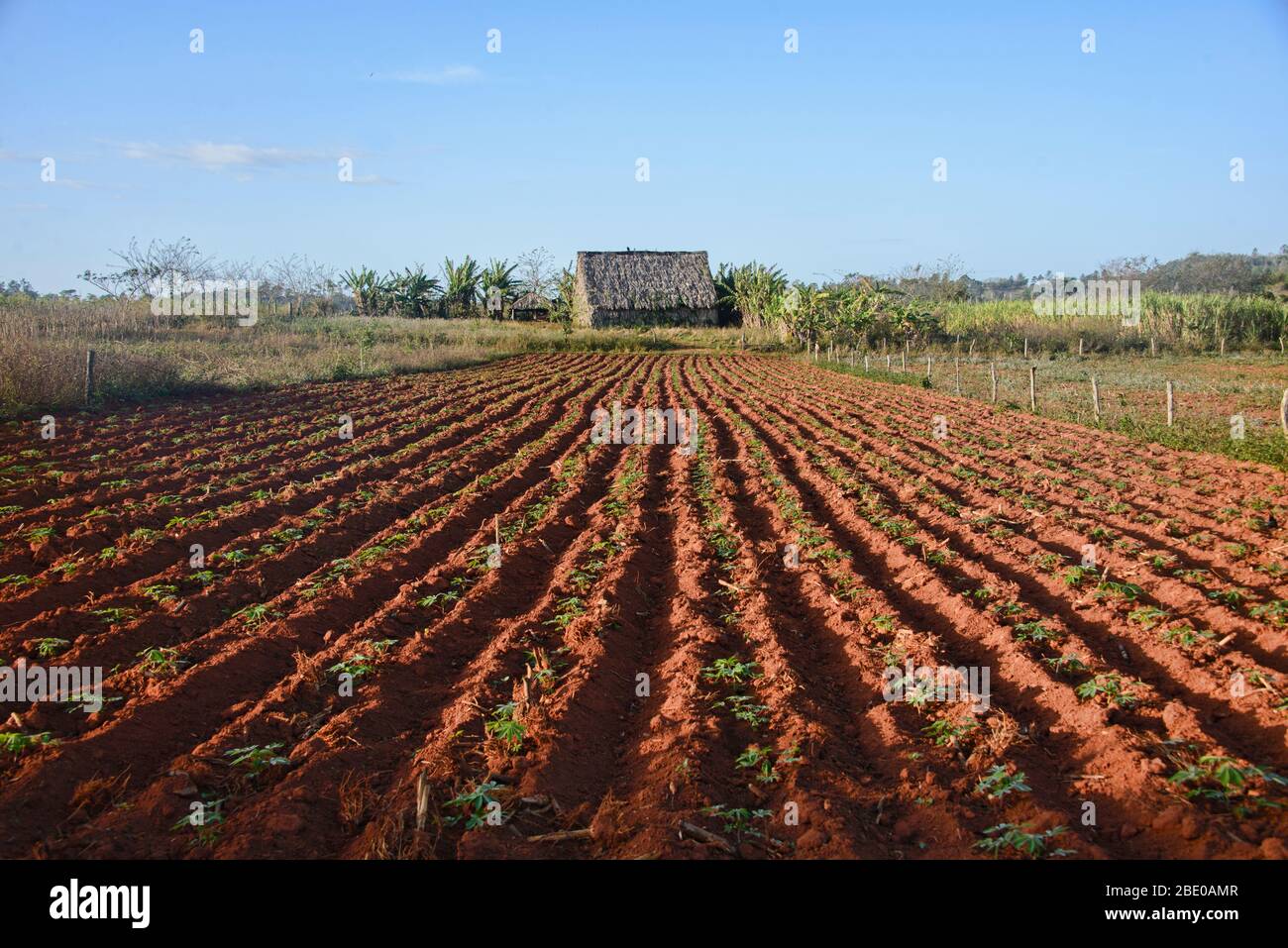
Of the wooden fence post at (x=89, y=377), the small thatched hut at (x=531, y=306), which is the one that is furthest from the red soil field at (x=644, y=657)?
the small thatched hut at (x=531, y=306)

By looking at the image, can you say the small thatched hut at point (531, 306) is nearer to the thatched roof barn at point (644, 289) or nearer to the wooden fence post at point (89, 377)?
the thatched roof barn at point (644, 289)

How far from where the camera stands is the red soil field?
451 centimetres

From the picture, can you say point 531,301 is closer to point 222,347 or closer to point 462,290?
point 462,290

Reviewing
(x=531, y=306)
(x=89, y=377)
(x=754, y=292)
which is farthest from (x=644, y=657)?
(x=531, y=306)

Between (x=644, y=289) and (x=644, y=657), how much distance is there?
1918 inches

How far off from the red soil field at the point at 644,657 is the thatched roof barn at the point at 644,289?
40.8m

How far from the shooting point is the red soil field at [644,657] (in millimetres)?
4512

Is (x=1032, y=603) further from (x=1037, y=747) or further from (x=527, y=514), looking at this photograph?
(x=527, y=514)

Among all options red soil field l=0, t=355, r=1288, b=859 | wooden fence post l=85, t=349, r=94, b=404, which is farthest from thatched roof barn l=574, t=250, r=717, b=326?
red soil field l=0, t=355, r=1288, b=859

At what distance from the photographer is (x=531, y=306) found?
61688 millimetres

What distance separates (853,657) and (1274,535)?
16.9 feet

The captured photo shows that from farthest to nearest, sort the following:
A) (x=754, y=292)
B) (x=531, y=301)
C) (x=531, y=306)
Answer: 1. (x=531, y=301)
2. (x=531, y=306)
3. (x=754, y=292)

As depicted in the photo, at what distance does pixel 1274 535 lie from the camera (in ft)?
29.8

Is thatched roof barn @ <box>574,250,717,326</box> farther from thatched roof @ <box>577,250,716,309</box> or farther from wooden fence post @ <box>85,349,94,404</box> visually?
wooden fence post @ <box>85,349,94,404</box>
